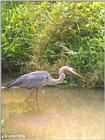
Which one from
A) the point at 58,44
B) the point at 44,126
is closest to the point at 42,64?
the point at 58,44

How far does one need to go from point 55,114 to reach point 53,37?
1.48m

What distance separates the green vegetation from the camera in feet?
16.1

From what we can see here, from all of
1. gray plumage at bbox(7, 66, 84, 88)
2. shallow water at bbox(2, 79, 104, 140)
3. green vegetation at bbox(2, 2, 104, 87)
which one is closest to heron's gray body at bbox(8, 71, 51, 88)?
gray plumage at bbox(7, 66, 84, 88)

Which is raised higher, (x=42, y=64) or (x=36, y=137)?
(x=42, y=64)

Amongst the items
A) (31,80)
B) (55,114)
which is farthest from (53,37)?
(55,114)

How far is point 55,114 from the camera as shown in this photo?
3.88m

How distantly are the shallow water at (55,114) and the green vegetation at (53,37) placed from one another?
0.43 meters

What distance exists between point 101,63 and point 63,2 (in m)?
0.99

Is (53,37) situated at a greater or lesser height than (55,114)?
greater

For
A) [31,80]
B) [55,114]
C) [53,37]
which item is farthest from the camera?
[53,37]

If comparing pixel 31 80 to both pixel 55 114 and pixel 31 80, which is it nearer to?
pixel 31 80

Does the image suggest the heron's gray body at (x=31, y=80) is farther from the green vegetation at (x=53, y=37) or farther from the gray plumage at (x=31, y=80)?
the green vegetation at (x=53, y=37)

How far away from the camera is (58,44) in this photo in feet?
16.8

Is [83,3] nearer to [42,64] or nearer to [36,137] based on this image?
[42,64]
